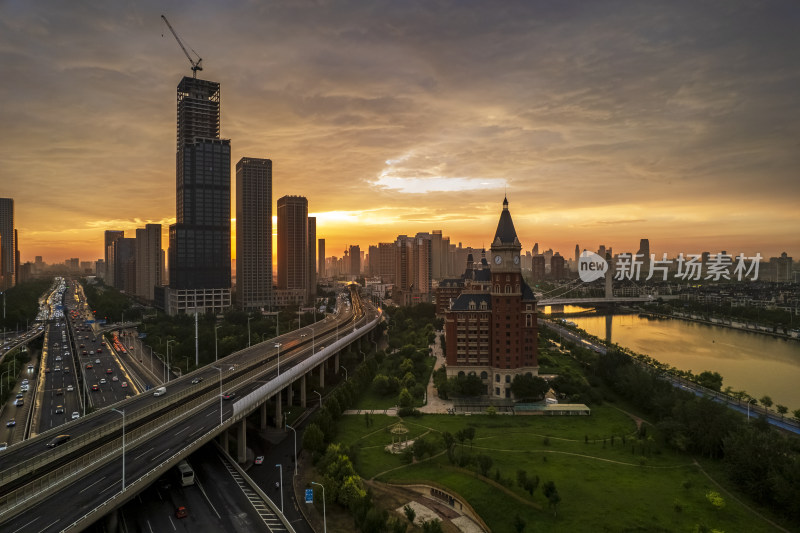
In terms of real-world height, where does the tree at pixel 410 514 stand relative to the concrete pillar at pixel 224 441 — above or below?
below

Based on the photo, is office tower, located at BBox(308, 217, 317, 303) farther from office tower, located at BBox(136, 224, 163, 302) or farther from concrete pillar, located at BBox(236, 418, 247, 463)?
concrete pillar, located at BBox(236, 418, 247, 463)

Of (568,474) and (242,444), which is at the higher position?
(242,444)

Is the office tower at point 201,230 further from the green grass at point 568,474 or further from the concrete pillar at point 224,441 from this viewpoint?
Answer: the concrete pillar at point 224,441

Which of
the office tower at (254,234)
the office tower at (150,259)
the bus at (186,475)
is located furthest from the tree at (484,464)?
the office tower at (150,259)

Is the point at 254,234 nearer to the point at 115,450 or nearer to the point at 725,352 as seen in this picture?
the point at 115,450

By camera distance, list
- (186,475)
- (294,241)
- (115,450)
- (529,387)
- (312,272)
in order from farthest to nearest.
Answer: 1. (312,272)
2. (294,241)
3. (529,387)
4. (186,475)
5. (115,450)

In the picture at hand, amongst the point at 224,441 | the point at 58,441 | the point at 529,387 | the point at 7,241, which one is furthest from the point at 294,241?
the point at 58,441
